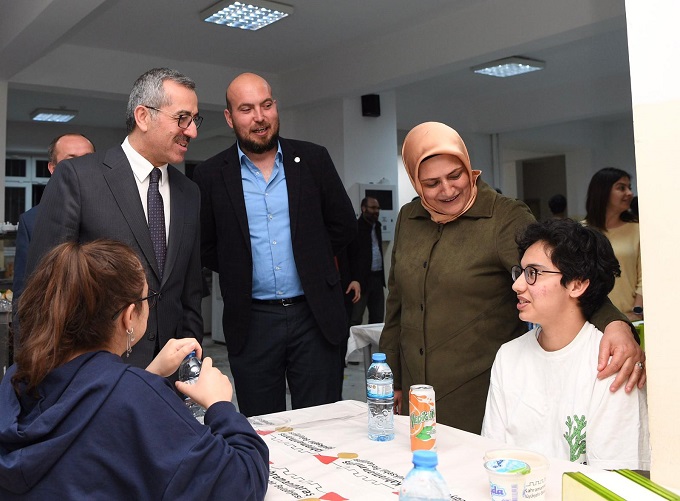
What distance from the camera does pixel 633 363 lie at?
5.34 ft

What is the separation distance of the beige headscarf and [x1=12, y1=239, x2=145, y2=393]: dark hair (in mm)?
1165

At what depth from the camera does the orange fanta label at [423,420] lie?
1563 millimetres

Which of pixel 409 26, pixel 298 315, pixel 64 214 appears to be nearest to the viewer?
pixel 64 214

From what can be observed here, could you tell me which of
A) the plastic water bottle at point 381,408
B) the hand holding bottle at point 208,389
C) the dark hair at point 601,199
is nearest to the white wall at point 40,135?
the dark hair at point 601,199

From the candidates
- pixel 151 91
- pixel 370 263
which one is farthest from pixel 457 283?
pixel 370 263

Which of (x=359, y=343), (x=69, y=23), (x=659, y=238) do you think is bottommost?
(x=359, y=343)

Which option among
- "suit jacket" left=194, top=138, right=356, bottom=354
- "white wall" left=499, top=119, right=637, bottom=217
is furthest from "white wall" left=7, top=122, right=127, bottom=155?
"suit jacket" left=194, top=138, right=356, bottom=354

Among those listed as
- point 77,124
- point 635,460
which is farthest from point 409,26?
point 77,124

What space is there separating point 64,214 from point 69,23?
2.97 metres

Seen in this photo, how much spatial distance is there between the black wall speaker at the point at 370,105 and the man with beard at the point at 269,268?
4799 mm

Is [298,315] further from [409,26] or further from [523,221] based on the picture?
[409,26]

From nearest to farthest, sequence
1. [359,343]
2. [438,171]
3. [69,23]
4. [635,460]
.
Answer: [635,460]
[438,171]
[359,343]
[69,23]

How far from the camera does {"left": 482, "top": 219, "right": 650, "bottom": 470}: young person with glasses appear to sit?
1662 millimetres

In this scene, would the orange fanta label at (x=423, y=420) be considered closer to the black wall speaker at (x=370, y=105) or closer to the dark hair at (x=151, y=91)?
the dark hair at (x=151, y=91)
